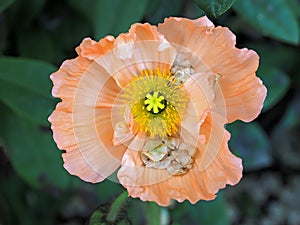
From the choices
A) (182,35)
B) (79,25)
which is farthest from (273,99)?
(182,35)

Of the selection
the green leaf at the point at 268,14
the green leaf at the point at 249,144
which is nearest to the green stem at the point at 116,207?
the green leaf at the point at 268,14

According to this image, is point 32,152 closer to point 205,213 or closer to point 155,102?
point 205,213

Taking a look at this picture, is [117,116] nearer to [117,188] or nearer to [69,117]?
[69,117]

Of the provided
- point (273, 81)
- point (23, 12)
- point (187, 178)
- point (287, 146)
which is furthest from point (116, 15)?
point (287, 146)

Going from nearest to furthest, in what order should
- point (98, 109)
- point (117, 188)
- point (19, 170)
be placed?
1. point (98, 109)
2. point (19, 170)
3. point (117, 188)

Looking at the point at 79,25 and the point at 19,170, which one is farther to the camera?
the point at 79,25

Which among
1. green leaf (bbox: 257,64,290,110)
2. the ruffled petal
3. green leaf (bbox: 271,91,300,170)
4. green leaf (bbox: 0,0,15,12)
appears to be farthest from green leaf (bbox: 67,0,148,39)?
green leaf (bbox: 271,91,300,170)

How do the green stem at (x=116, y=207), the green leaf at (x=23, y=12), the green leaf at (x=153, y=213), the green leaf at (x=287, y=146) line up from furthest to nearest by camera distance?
the green leaf at (x=287, y=146)
the green leaf at (x=23, y=12)
the green leaf at (x=153, y=213)
the green stem at (x=116, y=207)

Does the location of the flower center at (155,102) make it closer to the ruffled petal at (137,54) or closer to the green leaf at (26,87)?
the ruffled petal at (137,54)
